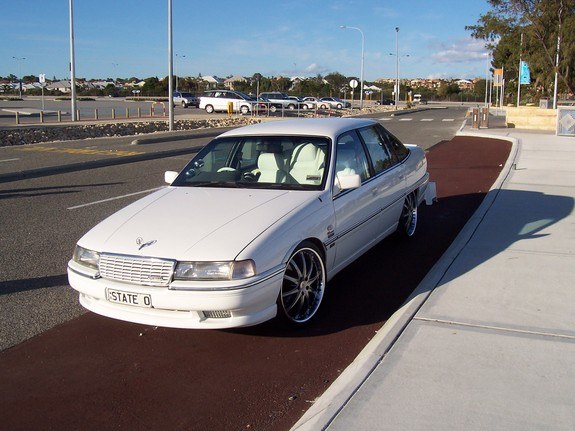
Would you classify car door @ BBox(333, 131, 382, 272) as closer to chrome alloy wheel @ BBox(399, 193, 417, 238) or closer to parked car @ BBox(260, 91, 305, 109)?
chrome alloy wheel @ BBox(399, 193, 417, 238)

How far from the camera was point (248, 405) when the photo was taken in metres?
3.62

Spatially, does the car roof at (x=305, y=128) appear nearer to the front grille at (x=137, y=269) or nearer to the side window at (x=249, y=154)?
the side window at (x=249, y=154)

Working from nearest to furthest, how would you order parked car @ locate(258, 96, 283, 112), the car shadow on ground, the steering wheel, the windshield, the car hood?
1. the car hood
2. the car shadow on ground
3. the windshield
4. the steering wheel
5. parked car @ locate(258, 96, 283, 112)

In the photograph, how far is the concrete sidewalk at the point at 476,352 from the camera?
Result: 329 centimetres

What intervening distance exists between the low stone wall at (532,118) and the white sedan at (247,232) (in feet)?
80.0

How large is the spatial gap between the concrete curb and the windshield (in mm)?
1248

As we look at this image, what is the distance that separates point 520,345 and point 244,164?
290cm

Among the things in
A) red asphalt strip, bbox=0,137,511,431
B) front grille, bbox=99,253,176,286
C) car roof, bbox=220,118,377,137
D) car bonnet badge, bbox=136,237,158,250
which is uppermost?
car roof, bbox=220,118,377,137

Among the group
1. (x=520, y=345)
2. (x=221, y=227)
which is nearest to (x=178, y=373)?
(x=221, y=227)

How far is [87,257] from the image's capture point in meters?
4.49

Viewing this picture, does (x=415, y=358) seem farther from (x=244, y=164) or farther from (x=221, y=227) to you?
(x=244, y=164)

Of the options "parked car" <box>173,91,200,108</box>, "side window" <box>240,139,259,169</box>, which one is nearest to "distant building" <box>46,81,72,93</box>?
"parked car" <box>173,91,200,108</box>

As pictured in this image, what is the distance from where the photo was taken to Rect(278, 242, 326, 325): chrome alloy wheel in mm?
4543

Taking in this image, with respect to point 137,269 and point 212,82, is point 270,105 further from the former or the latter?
point 212,82
